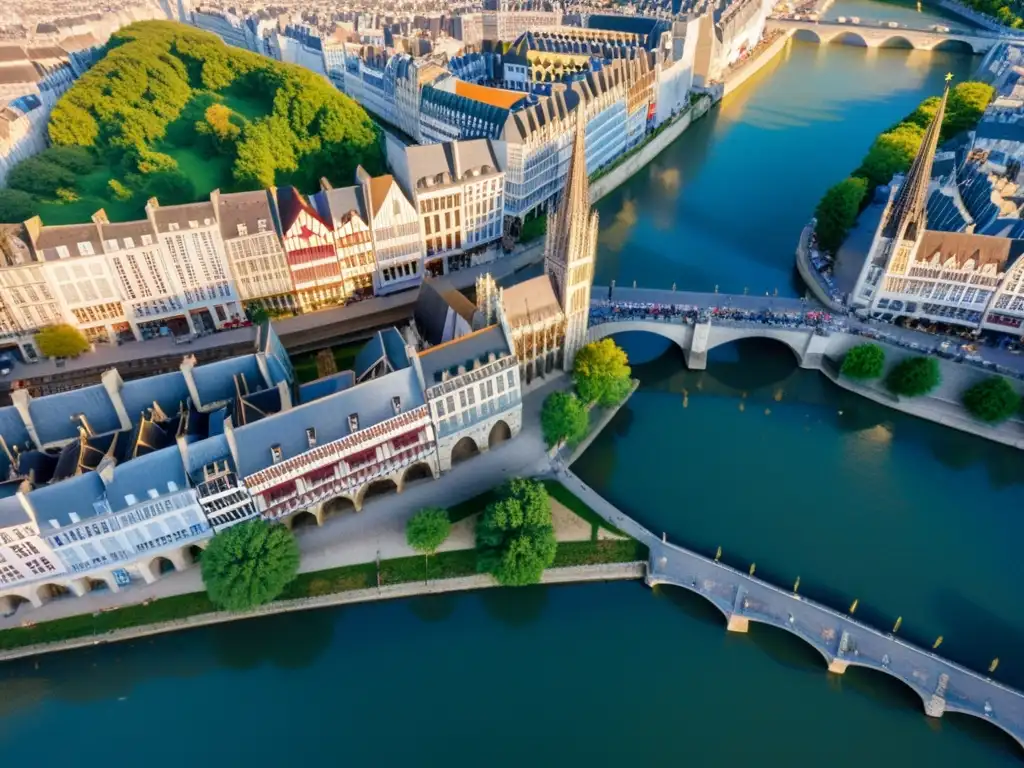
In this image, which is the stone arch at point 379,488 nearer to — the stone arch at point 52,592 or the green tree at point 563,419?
the green tree at point 563,419

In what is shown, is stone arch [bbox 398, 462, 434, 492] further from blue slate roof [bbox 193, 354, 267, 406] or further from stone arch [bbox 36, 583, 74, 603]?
stone arch [bbox 36, 583, 74, 603]

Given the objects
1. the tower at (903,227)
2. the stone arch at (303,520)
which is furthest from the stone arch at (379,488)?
the tower at (903,227)

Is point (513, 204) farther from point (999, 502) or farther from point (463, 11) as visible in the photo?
point (463, 11)

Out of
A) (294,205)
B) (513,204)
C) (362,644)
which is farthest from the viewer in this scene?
(513,204)

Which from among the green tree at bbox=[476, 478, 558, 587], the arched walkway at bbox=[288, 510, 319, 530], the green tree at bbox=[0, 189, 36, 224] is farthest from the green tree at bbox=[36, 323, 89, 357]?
the green tree at bbox=[476, 478, 558, 587]

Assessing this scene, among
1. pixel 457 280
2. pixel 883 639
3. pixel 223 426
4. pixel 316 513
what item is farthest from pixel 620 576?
pixel 457 280

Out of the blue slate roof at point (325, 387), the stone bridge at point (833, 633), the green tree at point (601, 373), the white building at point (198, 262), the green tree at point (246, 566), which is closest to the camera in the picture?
the stone bridge at point (833, 633)
